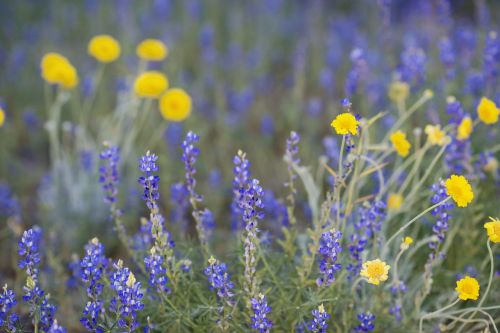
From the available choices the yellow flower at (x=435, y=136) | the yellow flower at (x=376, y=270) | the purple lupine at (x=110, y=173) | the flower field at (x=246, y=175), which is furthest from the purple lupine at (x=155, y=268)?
the yellow flower at (x=435, y=136)

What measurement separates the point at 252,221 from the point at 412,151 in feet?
4.81

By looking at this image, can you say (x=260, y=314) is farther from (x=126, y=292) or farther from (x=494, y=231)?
(x=494, y=231)

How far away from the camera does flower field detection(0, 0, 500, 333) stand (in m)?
1.91

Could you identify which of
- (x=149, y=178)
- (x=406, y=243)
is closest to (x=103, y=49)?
(x=149, y=178)

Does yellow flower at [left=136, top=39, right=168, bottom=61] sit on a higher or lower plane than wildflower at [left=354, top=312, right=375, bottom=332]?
higher

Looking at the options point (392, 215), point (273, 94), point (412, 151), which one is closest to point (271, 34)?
point (273, 94)

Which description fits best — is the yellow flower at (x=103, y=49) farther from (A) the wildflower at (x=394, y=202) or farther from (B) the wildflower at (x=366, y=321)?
(B) the wildflower at (x=366, y=321)

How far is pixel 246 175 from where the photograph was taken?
1.89 m

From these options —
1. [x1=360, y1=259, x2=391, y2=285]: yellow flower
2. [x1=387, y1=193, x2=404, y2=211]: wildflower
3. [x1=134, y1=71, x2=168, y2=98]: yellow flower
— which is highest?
[x1=134, y1=71, x2=168, y2=98]: yellow flower

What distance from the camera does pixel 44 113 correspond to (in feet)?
14.3

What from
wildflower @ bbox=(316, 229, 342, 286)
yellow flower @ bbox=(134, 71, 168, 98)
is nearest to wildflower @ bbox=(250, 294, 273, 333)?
wildflower @ bbox=(316, 229, 342, 286)

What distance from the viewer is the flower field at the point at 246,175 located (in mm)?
1913

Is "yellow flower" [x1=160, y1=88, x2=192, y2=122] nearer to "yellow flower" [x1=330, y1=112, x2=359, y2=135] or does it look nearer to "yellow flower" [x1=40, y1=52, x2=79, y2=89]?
"yellow flower" [x1=40, y1=52, x2=79, y2=89]

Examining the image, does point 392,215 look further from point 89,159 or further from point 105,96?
point 105,96
